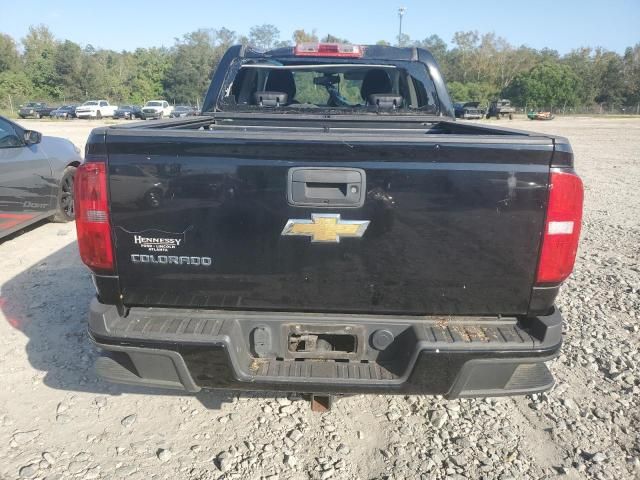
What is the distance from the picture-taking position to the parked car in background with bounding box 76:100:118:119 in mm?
46625

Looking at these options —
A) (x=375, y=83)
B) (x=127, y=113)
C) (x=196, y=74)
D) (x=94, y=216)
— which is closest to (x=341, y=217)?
(x=94, y=216)

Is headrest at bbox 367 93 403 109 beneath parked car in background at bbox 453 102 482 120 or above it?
above

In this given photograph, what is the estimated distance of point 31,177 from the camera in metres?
5.81

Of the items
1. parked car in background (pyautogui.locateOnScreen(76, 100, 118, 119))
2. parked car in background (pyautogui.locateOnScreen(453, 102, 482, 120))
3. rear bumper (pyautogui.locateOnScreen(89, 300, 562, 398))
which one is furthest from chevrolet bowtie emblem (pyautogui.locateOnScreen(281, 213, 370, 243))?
parked car in background (pyautogui.locateOnScreen(76, 100, 118, 119))

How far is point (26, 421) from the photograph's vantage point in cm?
281

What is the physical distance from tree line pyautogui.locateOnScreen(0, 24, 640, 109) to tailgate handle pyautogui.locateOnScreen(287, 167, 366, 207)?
62.6 metres

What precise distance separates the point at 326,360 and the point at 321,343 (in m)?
0.08

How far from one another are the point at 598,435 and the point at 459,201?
1.78 meters

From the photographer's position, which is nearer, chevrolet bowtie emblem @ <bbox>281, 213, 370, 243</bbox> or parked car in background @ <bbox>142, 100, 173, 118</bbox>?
chevrolet bowtie emblem @ <bbox>281, 213, 370, 243</bbox>

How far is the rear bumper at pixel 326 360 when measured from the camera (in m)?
2.14

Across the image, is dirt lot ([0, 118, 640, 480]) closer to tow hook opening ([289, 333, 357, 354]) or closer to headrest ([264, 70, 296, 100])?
tow hook opening ([289, 333, 357, 354])

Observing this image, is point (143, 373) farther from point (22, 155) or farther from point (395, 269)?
point (22, 155)

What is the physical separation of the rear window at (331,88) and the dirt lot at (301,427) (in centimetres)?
237

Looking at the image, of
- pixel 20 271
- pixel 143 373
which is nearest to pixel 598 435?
pixel 143 373
